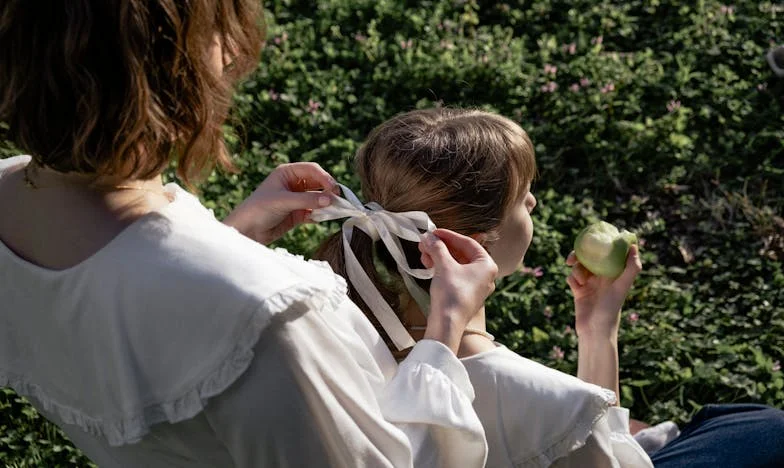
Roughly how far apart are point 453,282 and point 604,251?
0.90 m

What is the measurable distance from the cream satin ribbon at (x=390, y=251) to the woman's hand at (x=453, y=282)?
114 mm

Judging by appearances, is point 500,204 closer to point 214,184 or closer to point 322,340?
point 322,340

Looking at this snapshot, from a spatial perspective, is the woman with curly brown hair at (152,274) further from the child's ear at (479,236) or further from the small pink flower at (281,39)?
the small pink flower at (281,39)

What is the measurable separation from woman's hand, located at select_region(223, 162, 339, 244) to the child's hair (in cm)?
11

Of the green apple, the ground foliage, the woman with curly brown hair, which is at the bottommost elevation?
the ground foliage

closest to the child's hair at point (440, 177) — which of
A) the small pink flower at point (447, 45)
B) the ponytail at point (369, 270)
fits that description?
the ponytail at point (369, 270)

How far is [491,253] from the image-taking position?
2584mm

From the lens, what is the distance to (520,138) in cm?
256

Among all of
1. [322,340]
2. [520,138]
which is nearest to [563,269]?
[520,138]

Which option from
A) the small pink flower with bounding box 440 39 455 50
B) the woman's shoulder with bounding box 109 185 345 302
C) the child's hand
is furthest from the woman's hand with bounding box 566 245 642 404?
the small pink flower with bounding box 440 39 455 50

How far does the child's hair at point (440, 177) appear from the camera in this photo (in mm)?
2428

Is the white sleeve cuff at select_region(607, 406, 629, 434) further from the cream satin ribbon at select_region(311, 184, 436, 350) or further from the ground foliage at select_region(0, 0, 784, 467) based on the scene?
the ground foliage at select_region(0, 0, 784, 467)

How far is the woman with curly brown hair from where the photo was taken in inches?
59.7

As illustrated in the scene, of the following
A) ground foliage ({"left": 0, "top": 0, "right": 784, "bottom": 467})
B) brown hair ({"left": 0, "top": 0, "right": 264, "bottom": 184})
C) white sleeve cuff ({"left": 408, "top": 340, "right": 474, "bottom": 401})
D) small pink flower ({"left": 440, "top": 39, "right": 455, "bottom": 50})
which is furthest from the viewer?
small pink flower ({"left": 440, "top": 39, "right": 455, "bottom": 50})
